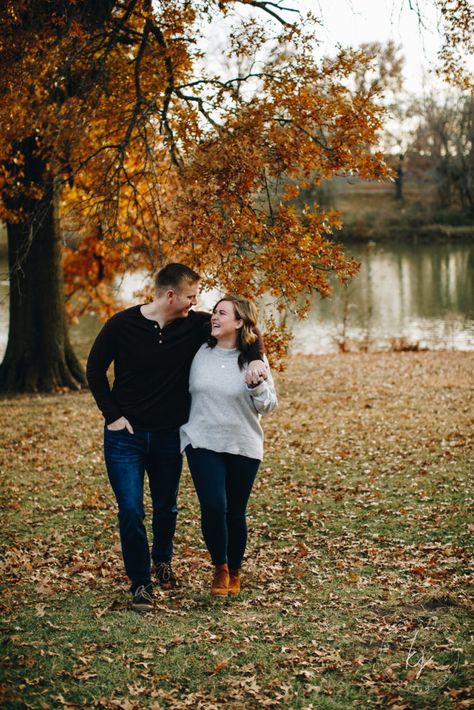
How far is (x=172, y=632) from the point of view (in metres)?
4.73

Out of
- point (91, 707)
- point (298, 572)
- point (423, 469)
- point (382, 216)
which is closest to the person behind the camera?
point (91, 707)

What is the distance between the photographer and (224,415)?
16.2 feet

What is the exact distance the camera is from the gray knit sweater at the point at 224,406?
4.91 metres

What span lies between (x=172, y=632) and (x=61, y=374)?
10.3m

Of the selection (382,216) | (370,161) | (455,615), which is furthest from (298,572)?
(382,216)

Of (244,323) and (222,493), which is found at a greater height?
(244,323)

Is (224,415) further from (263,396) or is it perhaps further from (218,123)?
(218,123)

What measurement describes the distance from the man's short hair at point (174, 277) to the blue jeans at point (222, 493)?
1067 millimetres

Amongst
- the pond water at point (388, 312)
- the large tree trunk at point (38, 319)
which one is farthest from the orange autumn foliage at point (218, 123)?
the pond water at point (388, 312)

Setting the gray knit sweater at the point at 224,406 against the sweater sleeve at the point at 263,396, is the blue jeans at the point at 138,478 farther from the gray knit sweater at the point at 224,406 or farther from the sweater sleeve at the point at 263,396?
the sweater sleeve at the point at 263,396

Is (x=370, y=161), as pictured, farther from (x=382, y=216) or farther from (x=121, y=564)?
(x=382, y=216)

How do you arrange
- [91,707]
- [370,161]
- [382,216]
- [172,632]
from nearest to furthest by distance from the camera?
1. [91,707]
2. [172,632]
3. [370,161]
4. [382,216]

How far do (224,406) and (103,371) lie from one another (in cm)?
85

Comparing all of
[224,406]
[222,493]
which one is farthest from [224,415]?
[222,493]
